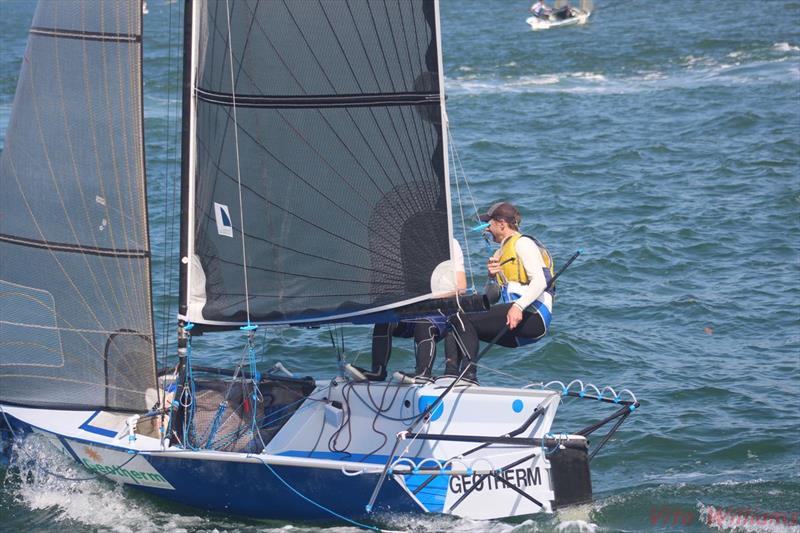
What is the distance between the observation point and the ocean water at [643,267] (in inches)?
307

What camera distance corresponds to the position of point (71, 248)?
7.51 metres

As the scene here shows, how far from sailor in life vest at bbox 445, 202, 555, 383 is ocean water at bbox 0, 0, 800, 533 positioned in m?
1.20

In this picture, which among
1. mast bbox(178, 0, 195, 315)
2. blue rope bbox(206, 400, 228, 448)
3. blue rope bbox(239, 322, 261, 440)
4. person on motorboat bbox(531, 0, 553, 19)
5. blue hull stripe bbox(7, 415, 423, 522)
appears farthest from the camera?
person on motorboat bbox(531, 0, 553, 19)

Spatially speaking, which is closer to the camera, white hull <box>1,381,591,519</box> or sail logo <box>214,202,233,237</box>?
sail logo <box>214,202,233,237</box>

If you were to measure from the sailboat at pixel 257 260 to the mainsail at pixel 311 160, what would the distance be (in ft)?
0.04

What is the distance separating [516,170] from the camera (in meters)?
17.8

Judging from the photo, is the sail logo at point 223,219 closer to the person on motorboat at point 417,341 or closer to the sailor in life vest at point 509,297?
the person on motorboat at point 417,341

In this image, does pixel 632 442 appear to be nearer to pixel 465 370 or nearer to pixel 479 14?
pixel 465 370

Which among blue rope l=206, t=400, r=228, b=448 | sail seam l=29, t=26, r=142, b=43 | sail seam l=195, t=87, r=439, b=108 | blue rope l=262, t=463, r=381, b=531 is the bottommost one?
blue rope l=262, t=463, r=381, b=531

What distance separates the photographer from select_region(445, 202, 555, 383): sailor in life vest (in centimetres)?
758

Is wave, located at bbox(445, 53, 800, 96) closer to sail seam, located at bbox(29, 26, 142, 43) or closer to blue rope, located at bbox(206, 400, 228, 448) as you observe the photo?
blue rope, located at bbox(206, 400, 228, 448)

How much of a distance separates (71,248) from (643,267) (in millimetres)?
7607

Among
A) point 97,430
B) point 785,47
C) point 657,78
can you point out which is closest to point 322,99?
point 97,430

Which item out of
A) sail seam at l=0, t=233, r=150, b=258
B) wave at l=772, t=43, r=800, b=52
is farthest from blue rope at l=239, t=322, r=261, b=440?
wave at l=772, t=43, r=800, b=52
